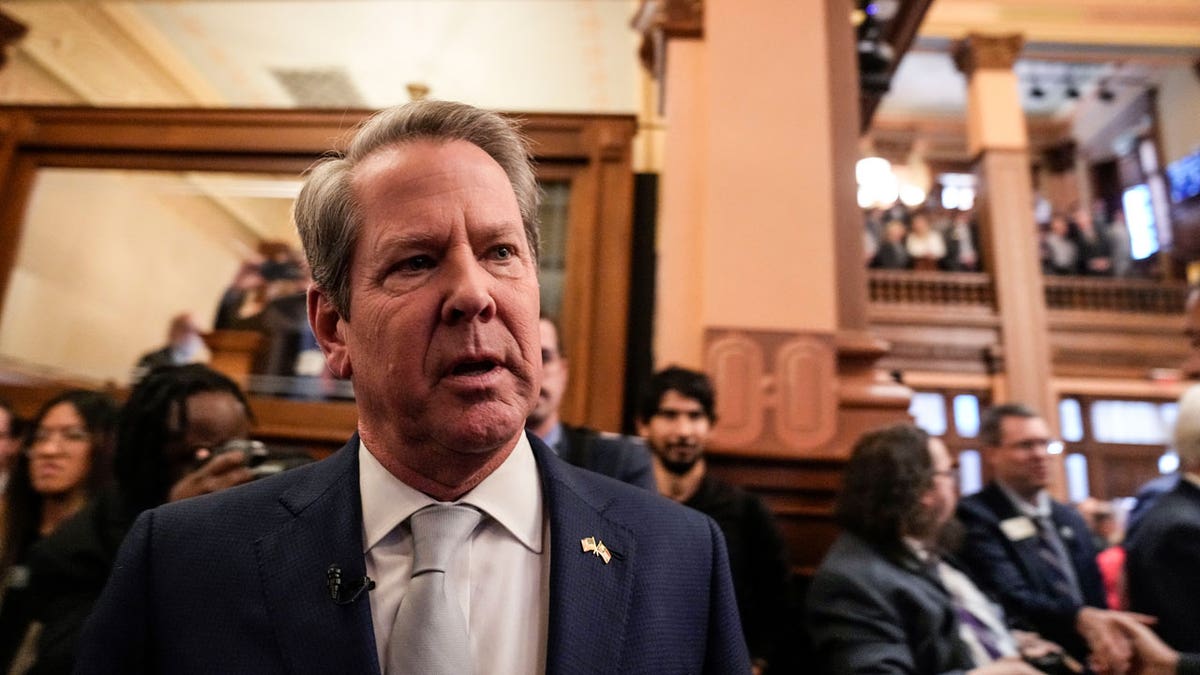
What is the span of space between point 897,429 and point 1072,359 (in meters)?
9.13

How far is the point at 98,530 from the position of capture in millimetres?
1588

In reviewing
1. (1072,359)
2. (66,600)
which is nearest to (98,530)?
(66,600)

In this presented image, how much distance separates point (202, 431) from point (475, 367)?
1116 mm

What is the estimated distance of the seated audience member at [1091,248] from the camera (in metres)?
10.2

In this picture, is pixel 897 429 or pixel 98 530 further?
pixel 897 429

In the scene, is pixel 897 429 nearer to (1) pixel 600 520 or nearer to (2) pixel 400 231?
(1) pixel 600 520

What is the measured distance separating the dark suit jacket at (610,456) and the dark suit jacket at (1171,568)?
126cm

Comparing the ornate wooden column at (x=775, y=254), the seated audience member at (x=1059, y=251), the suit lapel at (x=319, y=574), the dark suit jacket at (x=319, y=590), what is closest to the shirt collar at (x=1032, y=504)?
the ornate wooden column at (x=775, y=254)

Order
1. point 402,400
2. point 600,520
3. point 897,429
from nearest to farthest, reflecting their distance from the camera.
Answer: point 402,400
point 600,520
point 897,429

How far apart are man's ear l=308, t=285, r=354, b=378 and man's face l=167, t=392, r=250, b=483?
847 mm

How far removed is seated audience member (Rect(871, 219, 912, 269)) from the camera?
9820 millimetres

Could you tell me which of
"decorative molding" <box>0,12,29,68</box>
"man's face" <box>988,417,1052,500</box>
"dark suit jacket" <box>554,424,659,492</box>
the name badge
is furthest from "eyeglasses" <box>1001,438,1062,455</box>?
"decorative molding" <box>0,12,29,68</box>

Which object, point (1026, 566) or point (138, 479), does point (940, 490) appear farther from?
point (138, 479)

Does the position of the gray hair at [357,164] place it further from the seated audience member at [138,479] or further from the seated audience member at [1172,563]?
the seated audience member at [1172,563]
